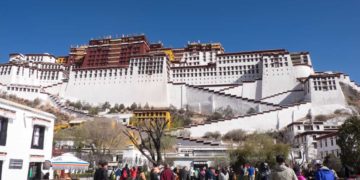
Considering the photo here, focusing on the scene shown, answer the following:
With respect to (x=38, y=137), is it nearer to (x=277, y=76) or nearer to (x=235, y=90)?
(x=235, y=90)

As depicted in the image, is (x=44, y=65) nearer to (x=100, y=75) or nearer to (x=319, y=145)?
(x=100, y=75)

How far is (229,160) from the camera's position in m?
33.2

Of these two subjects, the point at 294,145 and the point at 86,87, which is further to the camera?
the point at 86,87

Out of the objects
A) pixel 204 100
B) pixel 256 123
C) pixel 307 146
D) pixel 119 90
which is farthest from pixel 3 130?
pixel 119 90

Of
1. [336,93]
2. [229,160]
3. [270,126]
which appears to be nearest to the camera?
[229,160]

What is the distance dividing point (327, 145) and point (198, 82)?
38.9m

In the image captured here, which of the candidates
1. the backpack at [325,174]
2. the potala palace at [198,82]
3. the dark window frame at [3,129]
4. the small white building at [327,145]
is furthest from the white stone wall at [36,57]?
the backpack at [325,174]

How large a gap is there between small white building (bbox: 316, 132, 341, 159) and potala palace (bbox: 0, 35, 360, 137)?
1208cm

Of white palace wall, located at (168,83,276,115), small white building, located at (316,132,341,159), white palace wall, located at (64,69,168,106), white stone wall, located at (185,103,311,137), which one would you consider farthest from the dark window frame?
white palace wall, located at (64,69,168,106)

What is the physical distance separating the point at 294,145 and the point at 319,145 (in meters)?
3.47

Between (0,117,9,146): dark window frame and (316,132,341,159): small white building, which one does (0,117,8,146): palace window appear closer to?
(0,117,9,146): dark window frame

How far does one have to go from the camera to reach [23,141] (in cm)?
1633

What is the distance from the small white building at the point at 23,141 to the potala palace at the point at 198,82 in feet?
135

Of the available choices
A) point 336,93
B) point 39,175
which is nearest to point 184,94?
point 336,93
